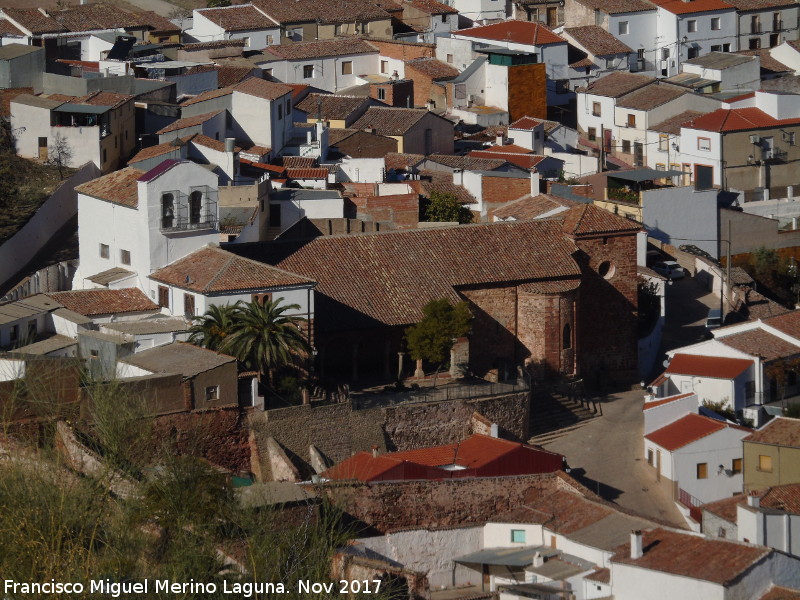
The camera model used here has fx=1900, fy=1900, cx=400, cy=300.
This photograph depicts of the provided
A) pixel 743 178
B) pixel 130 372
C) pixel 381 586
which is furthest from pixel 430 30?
pixel 381 586

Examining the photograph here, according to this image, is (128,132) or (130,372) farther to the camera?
(128,132)

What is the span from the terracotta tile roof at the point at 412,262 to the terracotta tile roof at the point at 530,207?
3788 mm

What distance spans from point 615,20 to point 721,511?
1724 inches

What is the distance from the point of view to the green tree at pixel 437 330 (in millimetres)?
42188

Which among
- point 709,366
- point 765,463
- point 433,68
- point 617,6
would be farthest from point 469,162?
point 617,6

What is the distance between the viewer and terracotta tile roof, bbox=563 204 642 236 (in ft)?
151

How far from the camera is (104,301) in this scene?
42.9 m

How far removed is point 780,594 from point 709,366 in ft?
43.8

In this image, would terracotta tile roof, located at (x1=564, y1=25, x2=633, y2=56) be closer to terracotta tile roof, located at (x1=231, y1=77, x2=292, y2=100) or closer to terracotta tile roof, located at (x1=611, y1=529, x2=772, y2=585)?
terracotta tile roof, located at (x1=231, y1=77, x2=292, y2=100)

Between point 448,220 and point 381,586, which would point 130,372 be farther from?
point 448,220

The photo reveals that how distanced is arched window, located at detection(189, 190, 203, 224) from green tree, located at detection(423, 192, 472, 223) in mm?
10310

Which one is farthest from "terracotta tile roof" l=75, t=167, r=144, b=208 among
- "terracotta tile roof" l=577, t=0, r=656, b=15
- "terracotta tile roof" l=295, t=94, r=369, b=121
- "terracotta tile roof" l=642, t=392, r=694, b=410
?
"terracotta tile roof" l=577, t=0, r=656, b=15

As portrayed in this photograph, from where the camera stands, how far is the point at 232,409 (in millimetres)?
38719

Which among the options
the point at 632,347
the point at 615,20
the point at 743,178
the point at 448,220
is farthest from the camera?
the point at 615,20
